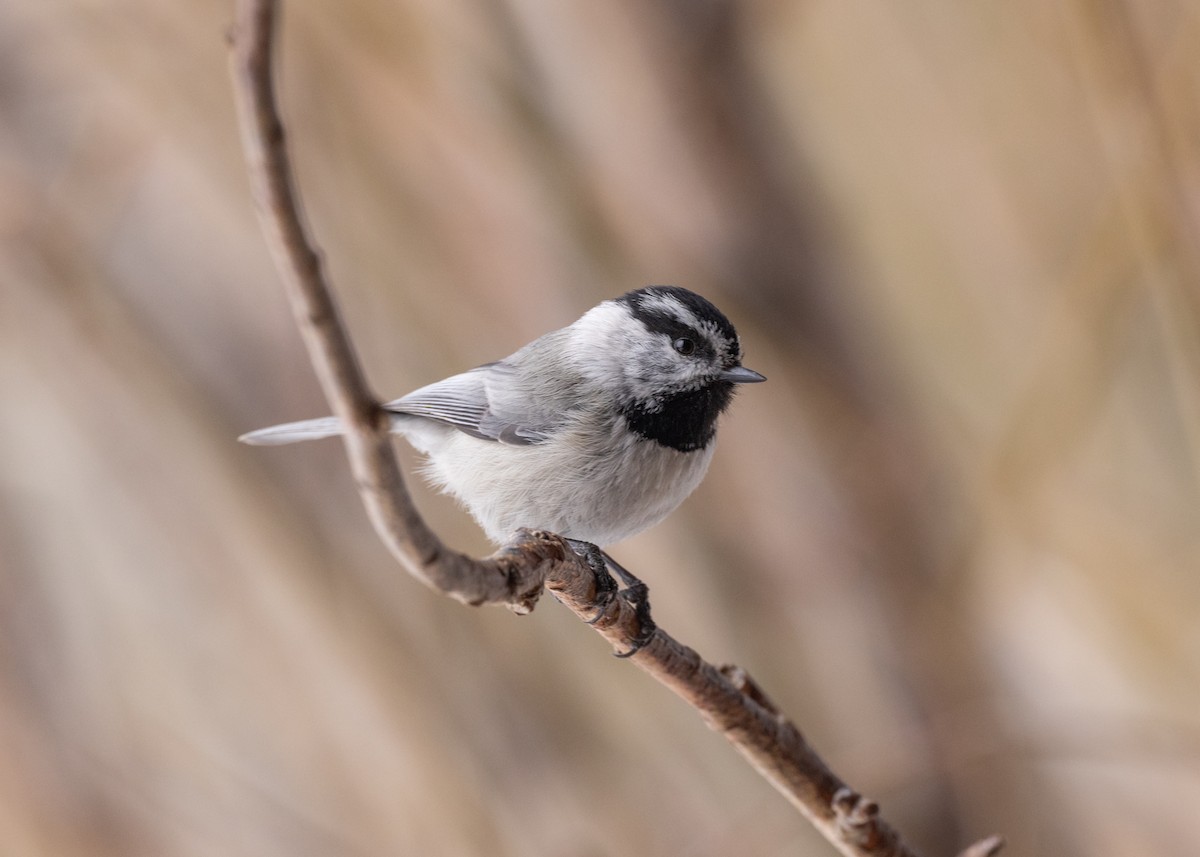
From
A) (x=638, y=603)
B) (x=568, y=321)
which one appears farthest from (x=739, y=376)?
(x=568, y=321)

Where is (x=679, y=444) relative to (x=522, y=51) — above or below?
below

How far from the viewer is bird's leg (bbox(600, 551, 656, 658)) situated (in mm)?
899

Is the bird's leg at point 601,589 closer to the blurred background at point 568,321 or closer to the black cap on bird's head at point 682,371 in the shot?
the black cap on bird's head at point 682,371

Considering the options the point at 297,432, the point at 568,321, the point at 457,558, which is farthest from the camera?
the point at 568,321

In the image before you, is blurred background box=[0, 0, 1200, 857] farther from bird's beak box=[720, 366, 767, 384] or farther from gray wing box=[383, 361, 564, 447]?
bird's beak box=[720, 366, 767, 384]

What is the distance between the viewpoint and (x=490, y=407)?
55.6 inches

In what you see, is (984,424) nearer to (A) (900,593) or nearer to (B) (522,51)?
(A) (900,593)

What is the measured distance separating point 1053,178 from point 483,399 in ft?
4.94

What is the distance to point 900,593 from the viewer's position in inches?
82.1

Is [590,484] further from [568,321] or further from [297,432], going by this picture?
[568,321]

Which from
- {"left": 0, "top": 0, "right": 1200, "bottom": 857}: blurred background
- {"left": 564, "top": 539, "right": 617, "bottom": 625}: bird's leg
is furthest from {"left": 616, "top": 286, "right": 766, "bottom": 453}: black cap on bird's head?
{"left": 0, "top": 0, "right": 1200, "bottom": 857}: blurred background

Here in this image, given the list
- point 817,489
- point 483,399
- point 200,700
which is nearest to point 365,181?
point 483,399

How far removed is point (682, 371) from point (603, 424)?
12 cm

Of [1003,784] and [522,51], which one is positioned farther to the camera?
[1003,784]
